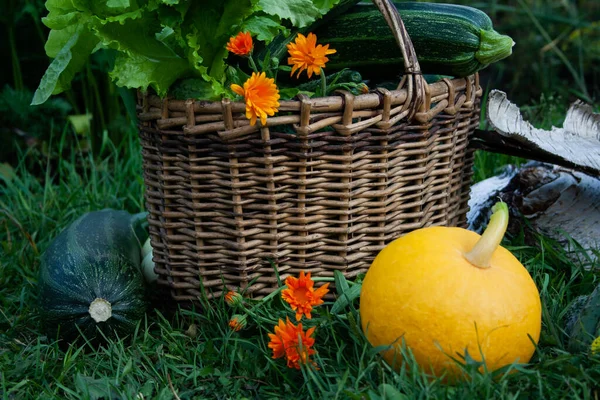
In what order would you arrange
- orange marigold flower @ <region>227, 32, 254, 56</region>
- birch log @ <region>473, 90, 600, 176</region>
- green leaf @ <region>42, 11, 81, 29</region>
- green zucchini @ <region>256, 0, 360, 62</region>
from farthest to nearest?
1. birch log @ <region>473, 90, 600, 176</region>
2. green zucchini @ <region>256, 0, 360, 62</region>
3. green leaf @ <region>42, 11, 81, 29</region>
4. orange marigold flower @ <region>227, 32, 254, 56</region>

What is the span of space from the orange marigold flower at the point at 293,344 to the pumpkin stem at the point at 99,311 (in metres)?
0.49

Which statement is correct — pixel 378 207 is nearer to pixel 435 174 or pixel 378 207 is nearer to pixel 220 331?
pixel 435 174

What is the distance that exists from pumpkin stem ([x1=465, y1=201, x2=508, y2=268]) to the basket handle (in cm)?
44

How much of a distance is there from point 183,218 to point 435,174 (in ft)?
2.39

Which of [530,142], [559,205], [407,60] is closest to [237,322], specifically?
[407,60]

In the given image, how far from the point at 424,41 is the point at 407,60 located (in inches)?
10.3

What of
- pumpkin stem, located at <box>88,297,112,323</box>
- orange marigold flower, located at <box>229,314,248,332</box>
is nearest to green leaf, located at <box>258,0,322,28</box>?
orange marigold flower, located at <box>229,314,248,332</box>

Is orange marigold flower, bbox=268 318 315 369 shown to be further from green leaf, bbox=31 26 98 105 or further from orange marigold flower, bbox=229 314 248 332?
green leaf, bbox=31 26 98 105

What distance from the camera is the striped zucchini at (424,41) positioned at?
2.02 m

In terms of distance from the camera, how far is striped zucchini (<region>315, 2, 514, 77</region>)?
202 cm

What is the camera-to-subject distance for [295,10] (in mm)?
1828

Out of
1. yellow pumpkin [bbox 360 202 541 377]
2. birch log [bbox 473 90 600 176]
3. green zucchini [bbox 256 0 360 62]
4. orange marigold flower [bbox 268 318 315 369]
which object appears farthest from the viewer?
birch log [bbox 473 90 600 176]

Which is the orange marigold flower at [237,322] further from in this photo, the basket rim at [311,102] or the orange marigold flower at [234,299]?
the basket rim at [311,102]

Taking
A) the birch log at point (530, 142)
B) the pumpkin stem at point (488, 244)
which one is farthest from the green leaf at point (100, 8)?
the birch log at point (530, 142)
